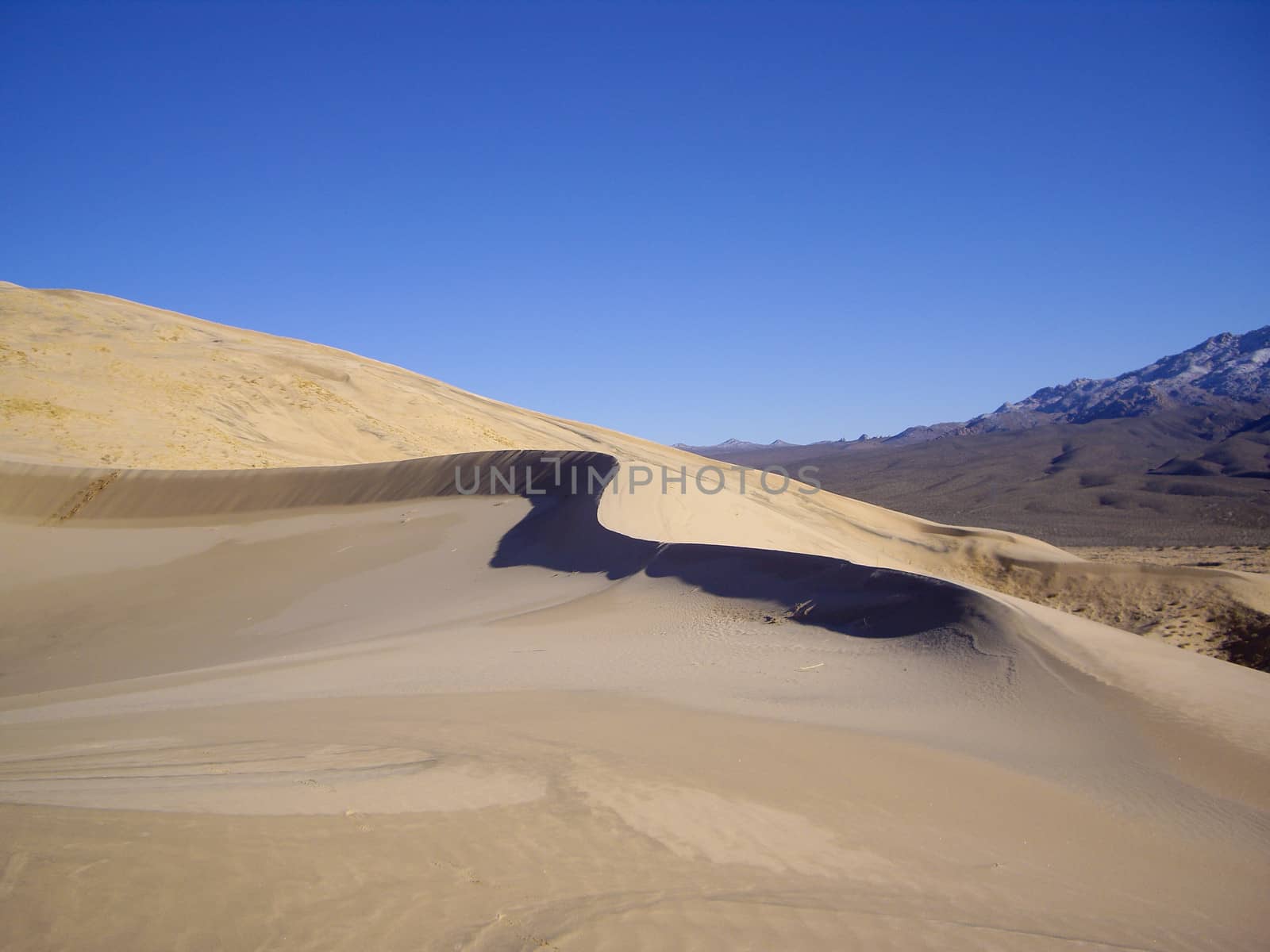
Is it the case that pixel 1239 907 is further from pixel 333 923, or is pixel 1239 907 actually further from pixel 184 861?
pixel 184 861

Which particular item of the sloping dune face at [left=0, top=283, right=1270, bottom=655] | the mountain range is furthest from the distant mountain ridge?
the sloping dune face at [left=0, top=283, right=1270, bottom=655]

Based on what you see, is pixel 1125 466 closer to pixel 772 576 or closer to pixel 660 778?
pixel 772 576

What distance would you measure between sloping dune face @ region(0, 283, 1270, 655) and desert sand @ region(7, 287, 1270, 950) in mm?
304

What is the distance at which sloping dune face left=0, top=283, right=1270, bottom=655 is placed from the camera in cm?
1423

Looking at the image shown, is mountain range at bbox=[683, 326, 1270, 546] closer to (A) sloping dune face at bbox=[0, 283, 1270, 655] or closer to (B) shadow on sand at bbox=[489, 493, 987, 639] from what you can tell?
(A) sloping dune face at bbox=[0, 283, 1270, 655]

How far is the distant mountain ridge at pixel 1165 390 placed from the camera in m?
98.1

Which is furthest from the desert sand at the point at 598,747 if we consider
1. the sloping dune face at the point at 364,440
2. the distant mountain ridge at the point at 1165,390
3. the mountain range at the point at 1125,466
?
the distant mountain ridge at the point at 1165,390

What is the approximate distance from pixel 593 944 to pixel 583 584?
30.1 ft

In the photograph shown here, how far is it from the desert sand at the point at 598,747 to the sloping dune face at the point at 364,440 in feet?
1.00

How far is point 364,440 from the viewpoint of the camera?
82.6 feet

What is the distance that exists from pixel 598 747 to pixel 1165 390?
127197mm

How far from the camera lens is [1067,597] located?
48.6 ft

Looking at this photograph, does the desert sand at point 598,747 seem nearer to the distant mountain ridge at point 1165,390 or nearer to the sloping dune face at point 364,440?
the sloping dune face at point 364,440

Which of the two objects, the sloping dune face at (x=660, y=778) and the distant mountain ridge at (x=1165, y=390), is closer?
the sloping dune face at (x=660, y=778)
